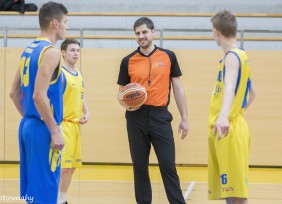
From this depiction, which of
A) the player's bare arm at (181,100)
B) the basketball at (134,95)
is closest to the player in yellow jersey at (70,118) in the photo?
the basketball at (134,95)

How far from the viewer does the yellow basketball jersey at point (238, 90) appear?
4.84 m

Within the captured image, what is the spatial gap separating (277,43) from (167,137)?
648 cm

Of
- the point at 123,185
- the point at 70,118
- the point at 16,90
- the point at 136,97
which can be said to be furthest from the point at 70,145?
the point at 16,90

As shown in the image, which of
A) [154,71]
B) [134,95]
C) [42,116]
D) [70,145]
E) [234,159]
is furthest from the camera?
[70,145]

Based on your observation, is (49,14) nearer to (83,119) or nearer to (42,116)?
(42,116)

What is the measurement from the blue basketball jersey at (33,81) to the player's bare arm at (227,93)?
1.14 metres

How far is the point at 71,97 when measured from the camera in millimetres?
7043

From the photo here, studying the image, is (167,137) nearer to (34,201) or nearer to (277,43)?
(34,201)

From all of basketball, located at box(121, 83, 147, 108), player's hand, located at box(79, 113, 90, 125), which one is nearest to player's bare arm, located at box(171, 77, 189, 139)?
basketball, located at box(121, 83, 147, 108)

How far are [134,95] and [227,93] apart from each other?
1.74 meters

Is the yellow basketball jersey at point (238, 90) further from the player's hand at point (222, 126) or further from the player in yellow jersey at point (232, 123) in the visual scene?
the player's hand at point (222, 126)

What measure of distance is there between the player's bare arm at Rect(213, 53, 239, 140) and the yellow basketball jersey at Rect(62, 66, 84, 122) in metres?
2.62

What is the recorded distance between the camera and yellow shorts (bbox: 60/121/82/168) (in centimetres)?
680

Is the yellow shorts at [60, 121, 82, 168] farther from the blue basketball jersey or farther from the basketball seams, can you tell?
the blue basketball jersey
